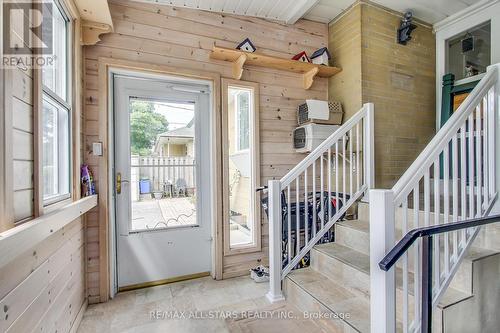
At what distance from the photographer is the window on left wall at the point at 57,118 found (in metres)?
1.69

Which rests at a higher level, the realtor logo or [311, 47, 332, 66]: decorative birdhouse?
[311, 47, 332, 66]: decorative birdhouse

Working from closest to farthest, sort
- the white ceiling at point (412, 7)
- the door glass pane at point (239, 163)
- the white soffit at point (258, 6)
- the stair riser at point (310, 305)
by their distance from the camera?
1. the stair riser at point (310, 305)
2. the white soffit at point (258, 6)
3. the white ceiling at point (412, 7)
4. the door glass pane at point (239, 163)

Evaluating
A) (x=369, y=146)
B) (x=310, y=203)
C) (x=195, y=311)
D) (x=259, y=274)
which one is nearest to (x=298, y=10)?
(x=369, y=146)

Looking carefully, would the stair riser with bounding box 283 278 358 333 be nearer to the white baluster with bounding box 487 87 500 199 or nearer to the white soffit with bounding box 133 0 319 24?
the white baluster with bounding box 487 87 500 199

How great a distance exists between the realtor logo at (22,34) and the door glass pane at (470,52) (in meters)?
4.04

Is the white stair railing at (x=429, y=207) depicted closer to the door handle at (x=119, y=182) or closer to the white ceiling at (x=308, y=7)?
the white ceiling at (x=308, y=7)

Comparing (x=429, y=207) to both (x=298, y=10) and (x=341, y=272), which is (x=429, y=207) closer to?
(x=341, y=272)

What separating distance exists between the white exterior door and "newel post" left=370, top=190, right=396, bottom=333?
182cm

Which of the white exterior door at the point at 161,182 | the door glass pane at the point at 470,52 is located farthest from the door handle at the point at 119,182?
the door glass pane at the point at 470,52

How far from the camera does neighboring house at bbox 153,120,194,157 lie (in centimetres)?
264

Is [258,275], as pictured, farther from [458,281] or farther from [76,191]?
[76,191]

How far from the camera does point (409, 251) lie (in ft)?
5.91

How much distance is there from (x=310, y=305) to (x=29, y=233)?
1.75m

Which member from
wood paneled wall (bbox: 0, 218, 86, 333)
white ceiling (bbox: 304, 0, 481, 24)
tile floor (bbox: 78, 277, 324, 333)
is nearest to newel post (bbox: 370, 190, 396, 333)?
tile floor (bbox: 78, 277, 324, 333)
